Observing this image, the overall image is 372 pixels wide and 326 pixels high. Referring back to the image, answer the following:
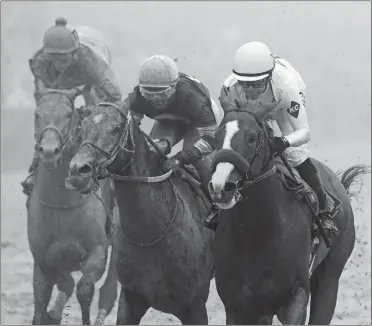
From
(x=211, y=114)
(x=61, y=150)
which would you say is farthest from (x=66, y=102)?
(x=211, y=114)

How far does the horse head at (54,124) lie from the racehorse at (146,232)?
1.71 metres

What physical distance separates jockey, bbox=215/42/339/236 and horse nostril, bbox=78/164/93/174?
1023 millimetres

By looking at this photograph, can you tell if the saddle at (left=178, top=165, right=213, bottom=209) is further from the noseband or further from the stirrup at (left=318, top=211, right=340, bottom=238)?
the stirrup at (left=318, top=211, right=340, bottom=238)

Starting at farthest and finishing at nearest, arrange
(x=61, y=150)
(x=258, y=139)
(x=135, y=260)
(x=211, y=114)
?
(x=61, y=150), (x=211, y=114), (x=135, y=260), (x=258, y=139)

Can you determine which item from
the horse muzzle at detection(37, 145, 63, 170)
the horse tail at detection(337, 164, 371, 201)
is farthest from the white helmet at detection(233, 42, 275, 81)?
the horse muzzle at detection(37, 145, 63, 170)

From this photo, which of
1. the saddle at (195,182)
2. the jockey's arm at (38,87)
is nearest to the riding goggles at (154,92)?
the saddle at (195,182)

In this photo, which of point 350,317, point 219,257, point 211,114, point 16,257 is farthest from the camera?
point 16,257

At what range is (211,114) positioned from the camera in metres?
9.59

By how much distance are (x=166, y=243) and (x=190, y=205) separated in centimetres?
53

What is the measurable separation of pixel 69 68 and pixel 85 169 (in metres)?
3.98

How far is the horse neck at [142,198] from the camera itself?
8.73m

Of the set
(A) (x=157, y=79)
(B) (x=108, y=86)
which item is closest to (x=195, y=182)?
(A) (x=157, y=79)

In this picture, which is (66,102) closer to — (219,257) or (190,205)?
(190,205)

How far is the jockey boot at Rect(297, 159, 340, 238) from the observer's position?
8.73 metres
